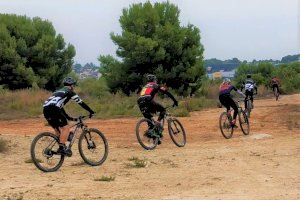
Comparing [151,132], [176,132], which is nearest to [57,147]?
[151,132]

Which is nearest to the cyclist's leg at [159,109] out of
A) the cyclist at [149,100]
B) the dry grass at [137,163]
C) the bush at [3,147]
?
the cyclist at [149,100]

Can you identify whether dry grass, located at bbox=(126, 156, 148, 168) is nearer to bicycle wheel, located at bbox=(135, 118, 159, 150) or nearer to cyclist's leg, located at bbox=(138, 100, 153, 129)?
bicycle wheel, located at bbox=(135, 118, 159, 150)

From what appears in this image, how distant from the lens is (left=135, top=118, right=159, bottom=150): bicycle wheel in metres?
13.1


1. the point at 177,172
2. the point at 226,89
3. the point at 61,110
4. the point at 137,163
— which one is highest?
the point at 226,89

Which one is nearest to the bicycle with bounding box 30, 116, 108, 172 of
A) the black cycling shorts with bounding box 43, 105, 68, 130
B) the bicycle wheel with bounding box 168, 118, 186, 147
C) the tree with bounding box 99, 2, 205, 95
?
the black cycling shorts with bounding box 43, 105, 68, 130

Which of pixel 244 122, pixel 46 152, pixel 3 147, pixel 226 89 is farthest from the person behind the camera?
pixel 244 122

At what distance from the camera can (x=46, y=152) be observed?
10.1 m

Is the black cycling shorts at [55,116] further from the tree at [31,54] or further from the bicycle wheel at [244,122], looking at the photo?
the tree at [31,54]

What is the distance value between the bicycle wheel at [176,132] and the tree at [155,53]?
72.6 feet

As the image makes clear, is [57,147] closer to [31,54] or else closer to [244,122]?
[244,122]

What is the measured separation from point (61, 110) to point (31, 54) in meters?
29.6

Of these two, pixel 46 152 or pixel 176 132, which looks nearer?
pixel 46 152

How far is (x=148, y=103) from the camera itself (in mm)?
13312

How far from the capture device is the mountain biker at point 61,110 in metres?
10.1
